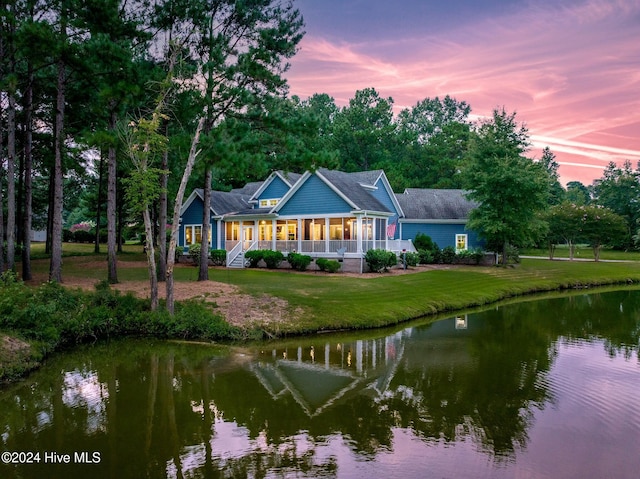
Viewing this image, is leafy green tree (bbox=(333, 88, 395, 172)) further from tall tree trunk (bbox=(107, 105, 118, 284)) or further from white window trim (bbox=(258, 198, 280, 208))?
tall tree trunk (bbox=(107, 105, 118, 284))

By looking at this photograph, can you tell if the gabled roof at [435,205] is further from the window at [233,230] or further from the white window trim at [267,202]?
the window at [233,230]

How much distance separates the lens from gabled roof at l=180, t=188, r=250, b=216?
124 feet

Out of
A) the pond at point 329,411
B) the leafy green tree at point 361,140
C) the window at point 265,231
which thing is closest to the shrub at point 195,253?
the window at point 265,231

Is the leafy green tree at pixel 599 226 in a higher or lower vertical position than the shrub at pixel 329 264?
higher

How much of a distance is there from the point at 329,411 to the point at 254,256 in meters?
22.5

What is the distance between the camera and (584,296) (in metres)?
27.5

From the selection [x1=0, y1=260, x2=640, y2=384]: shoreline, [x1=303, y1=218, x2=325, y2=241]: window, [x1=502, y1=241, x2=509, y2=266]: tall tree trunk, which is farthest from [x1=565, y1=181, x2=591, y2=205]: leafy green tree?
[x1=303, y1=218, x2=325, y2=241]: window

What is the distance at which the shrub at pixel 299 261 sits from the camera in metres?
29.2

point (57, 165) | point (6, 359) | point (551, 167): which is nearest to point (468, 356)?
point (6, 359)

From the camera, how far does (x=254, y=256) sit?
102 feet

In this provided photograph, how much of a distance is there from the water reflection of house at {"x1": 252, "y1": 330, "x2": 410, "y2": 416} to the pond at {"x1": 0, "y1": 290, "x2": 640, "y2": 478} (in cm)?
5

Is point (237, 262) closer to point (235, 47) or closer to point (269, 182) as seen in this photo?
point (269, 182)

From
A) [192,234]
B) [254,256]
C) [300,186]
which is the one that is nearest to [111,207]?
[254,256]

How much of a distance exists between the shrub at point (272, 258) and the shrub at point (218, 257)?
12.1ft
